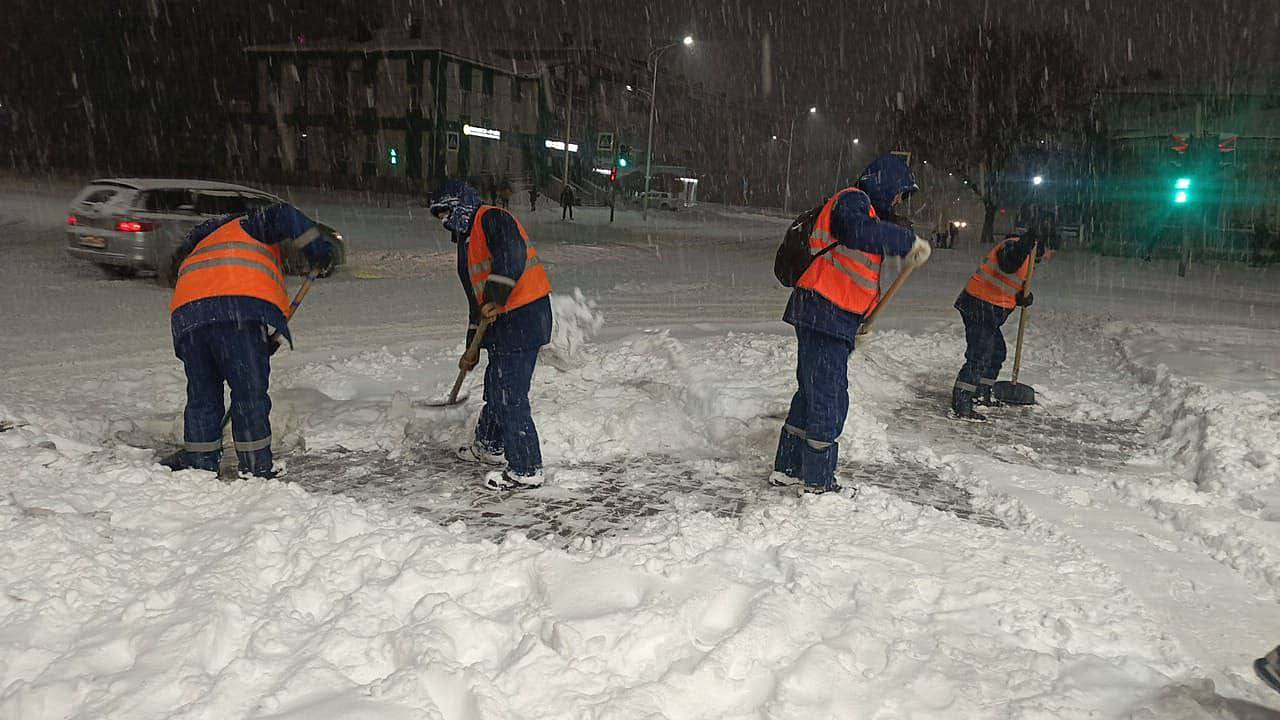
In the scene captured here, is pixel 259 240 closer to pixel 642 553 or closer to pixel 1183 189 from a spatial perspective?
pixel 642 553

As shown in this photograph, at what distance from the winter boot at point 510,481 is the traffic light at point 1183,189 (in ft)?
58.8

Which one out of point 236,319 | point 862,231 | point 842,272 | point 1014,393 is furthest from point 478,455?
point 1014,393

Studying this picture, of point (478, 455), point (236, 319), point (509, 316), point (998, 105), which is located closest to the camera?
point (236, 319)

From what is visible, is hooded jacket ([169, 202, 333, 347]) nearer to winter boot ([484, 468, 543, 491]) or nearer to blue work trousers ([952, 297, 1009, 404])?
winter boot ([484, 468, 543, 491])

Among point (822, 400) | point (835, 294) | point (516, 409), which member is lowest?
point (516, 409)

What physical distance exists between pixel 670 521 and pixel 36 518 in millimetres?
2577

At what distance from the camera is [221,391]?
443 cm

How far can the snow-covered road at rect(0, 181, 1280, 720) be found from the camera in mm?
2744

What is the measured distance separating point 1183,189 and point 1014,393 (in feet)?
46.2

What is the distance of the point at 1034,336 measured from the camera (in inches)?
377

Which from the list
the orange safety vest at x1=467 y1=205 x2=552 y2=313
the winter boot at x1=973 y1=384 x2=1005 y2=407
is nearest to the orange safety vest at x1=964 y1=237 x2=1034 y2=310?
the winter boot at x1=973 y1=384 x2=1005 y2=407

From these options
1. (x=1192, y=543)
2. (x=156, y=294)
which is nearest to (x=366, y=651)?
(x=1192, y=543)

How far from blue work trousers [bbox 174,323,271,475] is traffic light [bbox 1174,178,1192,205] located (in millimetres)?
18809

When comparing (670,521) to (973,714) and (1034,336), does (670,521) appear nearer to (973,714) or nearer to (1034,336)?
(973,714)
